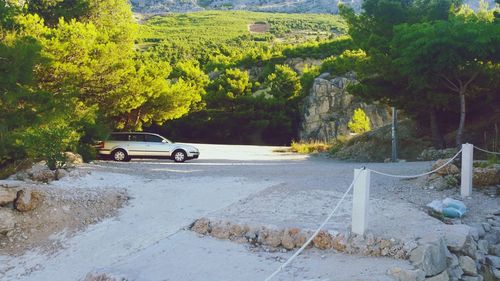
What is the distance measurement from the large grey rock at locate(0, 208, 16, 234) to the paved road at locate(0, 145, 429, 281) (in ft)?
2.93

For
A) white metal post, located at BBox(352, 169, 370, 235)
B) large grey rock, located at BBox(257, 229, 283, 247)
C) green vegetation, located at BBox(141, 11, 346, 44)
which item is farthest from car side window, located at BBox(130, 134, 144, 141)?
green vegetation, located at BBox(141, 11, 346, 44)

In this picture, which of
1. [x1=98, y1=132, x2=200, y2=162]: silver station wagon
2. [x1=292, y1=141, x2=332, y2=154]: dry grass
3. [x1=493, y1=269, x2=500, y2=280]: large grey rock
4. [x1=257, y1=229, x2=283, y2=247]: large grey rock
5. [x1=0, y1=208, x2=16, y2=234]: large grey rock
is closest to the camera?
[x1=493, y1=269, x2=500, y2=280]: large grey rock

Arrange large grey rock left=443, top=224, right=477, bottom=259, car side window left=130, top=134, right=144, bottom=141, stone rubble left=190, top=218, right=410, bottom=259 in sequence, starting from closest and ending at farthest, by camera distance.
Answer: stone rubble left=190, top=218, right=410, bottom=259 → large grey rock left=443, top=224, right=477, bottom=259 → car side window left=130, top=134, right=144, bottom=141

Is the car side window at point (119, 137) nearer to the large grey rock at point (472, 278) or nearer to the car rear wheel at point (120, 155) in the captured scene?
the car rear wheel at point (120, 155)

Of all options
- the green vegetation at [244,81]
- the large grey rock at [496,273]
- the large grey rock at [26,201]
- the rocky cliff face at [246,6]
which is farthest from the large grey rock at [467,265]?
the rocky cliff face at [246,6]

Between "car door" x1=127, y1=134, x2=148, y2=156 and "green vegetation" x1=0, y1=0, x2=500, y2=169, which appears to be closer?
"green vegetation" x1=0, y1=0, x2=500, y2=169

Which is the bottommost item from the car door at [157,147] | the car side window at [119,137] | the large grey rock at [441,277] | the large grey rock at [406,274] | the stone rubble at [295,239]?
the large grey rock at [441,277]

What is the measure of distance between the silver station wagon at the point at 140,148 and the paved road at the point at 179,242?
4.64 m

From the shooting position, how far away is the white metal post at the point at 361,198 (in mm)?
7613

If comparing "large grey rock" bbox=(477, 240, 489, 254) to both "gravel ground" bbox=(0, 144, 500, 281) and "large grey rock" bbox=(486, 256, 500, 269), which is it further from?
"gravel ground" bbox=(0, 144, 500, 281)

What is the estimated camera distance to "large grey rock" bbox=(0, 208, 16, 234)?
10172mm

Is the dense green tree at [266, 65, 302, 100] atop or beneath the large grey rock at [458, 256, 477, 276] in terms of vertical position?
atop

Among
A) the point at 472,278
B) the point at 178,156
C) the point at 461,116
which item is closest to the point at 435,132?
the point at 461,116

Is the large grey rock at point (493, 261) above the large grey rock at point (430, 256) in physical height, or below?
below
